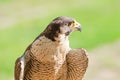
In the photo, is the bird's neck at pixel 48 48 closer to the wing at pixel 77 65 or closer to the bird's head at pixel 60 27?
the bird's head at pixel 60 27

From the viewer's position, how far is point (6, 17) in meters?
15.8

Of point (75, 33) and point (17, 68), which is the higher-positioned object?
point (17, 68)

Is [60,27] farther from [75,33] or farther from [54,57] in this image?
[75,33]

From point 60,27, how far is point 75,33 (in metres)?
9.47

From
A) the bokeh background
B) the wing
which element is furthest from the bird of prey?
the bokeh background

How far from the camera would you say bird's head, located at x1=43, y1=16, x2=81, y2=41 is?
4344 mm

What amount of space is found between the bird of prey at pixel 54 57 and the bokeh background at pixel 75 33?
246 inches

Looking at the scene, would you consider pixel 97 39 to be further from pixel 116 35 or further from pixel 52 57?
pixel 52 57

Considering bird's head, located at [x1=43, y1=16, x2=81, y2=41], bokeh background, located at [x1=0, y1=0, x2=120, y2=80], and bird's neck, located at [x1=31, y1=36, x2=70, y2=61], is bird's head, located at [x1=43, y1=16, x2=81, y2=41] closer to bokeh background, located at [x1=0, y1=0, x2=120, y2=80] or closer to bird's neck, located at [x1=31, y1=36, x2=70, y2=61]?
bird's neck, located at [x1=31, y1=36, x2=70, y2=61]

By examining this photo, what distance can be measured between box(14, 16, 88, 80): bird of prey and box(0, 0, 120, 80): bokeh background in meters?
6.26

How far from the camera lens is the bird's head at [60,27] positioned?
4.34 metres

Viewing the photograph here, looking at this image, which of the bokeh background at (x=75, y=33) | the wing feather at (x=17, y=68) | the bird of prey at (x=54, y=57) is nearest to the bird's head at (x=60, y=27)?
the bird of prey at (x=54, y=57)

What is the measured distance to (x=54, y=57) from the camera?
4555 mm

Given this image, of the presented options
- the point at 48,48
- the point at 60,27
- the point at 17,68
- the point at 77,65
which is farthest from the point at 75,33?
the point at 60,27
